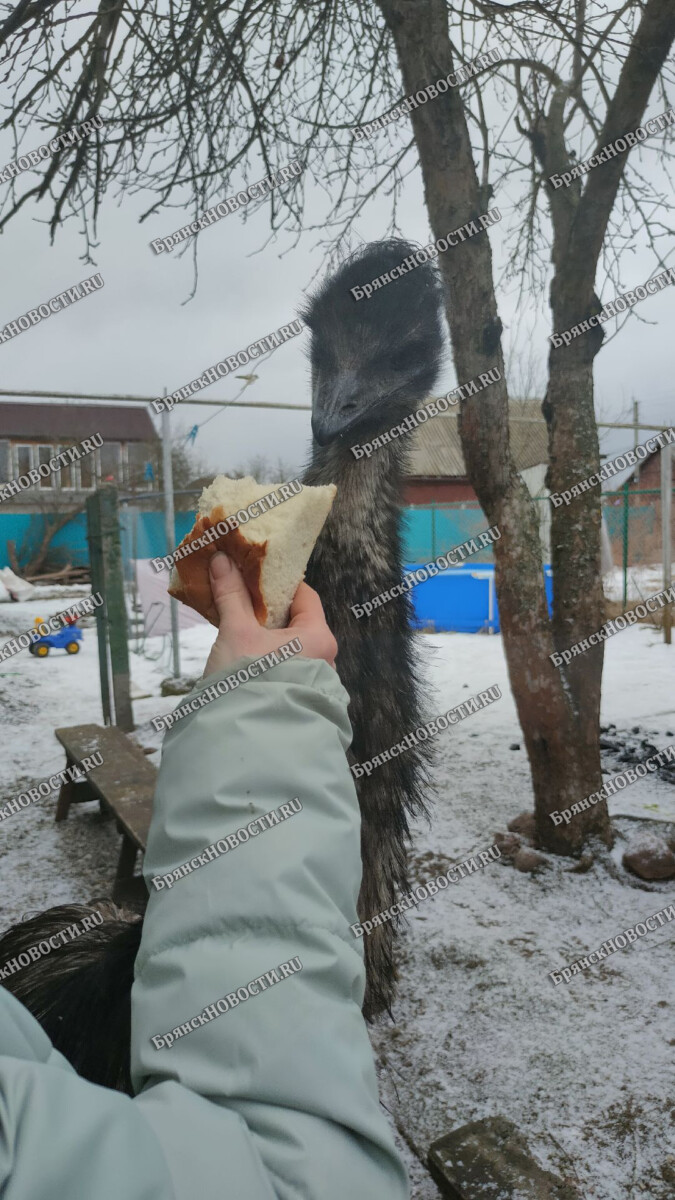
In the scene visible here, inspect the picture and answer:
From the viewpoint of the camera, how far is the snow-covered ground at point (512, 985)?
1.90 metres

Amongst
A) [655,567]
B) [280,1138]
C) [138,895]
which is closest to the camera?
[280,1138]

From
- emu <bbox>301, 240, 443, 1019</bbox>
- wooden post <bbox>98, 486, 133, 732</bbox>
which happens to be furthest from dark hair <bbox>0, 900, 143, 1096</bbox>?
wooden post <bbox>98, 486, 133, 732</bbox>

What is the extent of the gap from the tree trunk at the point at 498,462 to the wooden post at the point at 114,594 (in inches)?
108

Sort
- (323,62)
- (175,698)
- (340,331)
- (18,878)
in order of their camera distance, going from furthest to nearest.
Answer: (175,698) < (323,62) < (18,878) < (340,331)

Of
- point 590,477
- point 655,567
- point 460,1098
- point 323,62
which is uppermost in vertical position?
point 323,62

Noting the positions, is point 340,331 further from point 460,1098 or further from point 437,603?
point 437,603

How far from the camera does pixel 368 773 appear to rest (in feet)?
5.74

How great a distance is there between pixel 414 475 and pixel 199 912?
1446 mm

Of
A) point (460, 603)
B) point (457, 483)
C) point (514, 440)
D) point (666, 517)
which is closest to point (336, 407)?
point (457, 483)

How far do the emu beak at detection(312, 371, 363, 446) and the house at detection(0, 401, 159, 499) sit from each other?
742 centimetres

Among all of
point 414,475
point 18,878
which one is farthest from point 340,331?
point 18,878

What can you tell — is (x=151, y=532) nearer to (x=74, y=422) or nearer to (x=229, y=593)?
(x=229, y=593)

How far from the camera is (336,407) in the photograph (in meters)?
1.75

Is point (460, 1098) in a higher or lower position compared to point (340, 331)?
lower
